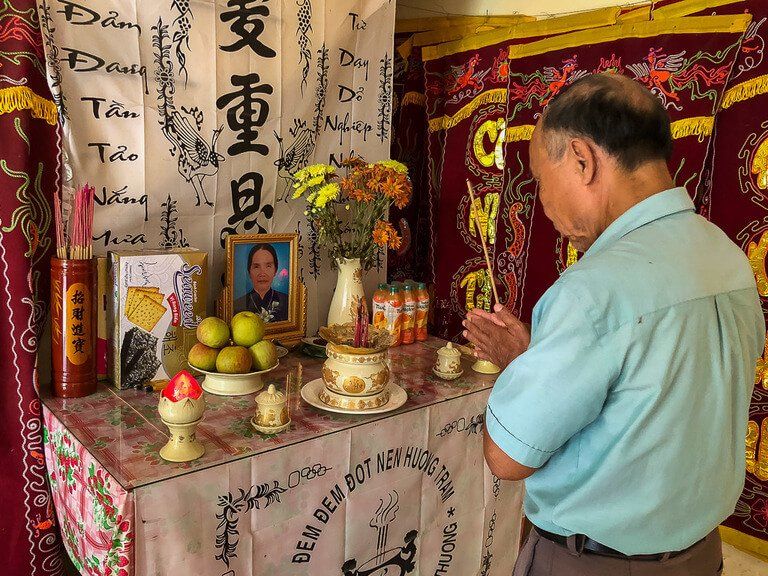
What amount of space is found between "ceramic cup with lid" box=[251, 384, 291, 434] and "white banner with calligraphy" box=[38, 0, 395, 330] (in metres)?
0.57

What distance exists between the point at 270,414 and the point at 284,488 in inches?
5.9

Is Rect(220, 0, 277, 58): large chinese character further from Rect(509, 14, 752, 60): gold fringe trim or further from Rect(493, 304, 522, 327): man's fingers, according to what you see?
Rect(493, 304, 522, 327): man's fingers

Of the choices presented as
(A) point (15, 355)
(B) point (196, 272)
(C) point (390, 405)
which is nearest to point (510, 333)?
(C) point (390, 405)

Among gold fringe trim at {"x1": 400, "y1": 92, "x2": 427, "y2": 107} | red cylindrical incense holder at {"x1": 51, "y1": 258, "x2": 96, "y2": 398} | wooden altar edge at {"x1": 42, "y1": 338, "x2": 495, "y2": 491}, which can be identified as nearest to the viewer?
wooden altar edge at {"x1": 42, "y1": 338, "x2": 495, "y2": 491}

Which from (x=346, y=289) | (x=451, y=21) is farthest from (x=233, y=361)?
(x=451, y=21)

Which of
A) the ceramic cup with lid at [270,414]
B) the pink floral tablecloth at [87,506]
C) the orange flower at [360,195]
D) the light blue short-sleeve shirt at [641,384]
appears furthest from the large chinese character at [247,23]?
Result: the light blue short-sleeve shirt at [641,384]

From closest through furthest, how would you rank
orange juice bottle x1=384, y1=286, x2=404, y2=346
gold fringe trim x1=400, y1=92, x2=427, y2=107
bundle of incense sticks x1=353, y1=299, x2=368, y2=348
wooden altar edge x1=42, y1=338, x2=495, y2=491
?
wooden altar edge x1=42, y1=338, x2=495, y2=491, bundle of incense sticks x1=353, y1=299, x2=368, y2=348, orange juice bottle x1=384, y1=286, x2=404, y2=346, gold fringe trim x1=400, y1=92, x2=427, y2=107

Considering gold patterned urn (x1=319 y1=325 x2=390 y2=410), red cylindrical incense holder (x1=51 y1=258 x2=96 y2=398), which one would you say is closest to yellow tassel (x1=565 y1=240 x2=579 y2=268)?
gold patterned urn (x1=319 y1=325 x2=390 y2=410)

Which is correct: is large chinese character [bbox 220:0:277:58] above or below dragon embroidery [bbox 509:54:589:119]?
above

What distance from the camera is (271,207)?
5.82 feet

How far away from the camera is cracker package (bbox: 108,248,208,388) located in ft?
4.44

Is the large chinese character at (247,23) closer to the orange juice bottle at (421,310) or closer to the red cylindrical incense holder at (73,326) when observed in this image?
the red cylindrical incense holder at (73,326)

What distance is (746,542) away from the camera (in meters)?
1.68

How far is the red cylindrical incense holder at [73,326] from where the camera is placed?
4.13 feet
